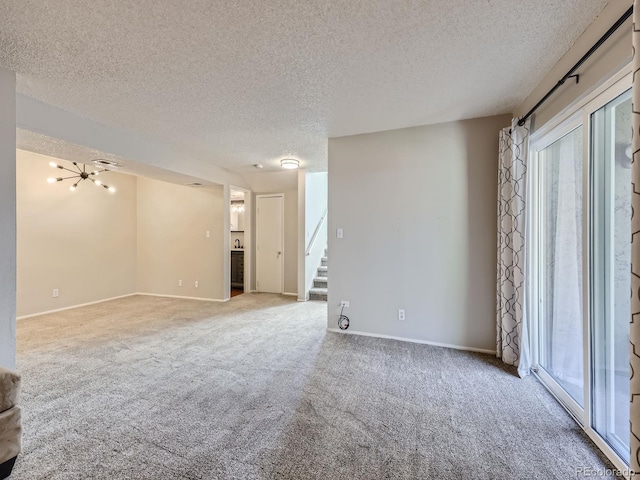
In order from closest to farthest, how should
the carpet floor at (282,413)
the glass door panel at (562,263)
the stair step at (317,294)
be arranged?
the carpet floor at (282,413) → the glass door panel at (562,263) → the stair step at (317,294)

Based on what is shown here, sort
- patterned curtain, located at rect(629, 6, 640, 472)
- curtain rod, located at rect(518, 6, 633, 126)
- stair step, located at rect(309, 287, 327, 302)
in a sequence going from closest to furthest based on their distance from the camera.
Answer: patterned curtain, located at rect(629, 6, 640, 472) < curtain rod, located at rect(518, 6, 633, 126) < stair step, located at rect(309, 287, 327, 302)

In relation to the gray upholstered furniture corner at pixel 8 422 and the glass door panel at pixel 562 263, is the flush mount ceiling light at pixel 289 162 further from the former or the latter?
the gray upholstered furniture corner at pixel 8 422

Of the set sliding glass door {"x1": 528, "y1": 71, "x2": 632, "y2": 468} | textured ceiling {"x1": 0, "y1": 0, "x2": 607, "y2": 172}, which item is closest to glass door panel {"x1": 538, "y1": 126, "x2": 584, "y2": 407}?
sliding glass door {"x1": 528, "y1": 71, "x2": 632, "y2": 468}

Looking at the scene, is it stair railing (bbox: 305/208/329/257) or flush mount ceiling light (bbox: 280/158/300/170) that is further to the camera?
stair railing (bbox: 305/208/329/257)

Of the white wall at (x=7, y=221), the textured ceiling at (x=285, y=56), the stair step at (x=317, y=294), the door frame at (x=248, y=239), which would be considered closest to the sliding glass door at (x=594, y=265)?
the textured ceiling at (x=285, y=56)

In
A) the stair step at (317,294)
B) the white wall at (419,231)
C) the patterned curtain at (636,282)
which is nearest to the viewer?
the patterned curtain at (636,282)

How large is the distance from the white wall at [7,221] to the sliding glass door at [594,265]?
3.94 m

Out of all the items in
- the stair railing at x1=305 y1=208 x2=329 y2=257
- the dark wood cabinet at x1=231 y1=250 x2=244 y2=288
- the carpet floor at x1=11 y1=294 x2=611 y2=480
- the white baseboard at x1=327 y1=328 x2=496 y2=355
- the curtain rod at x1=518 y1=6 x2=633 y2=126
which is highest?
the curtain rod at x1=518 y1=6 x2=633 y2=126

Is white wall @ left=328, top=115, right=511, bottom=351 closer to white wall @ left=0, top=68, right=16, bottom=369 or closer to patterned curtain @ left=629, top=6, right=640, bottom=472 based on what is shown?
patterned curtain @ left=629, top=6, right=640, bottom=472

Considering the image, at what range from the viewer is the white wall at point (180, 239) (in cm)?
541

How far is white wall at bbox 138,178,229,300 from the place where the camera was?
541 centimetres

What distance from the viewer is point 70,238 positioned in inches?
188

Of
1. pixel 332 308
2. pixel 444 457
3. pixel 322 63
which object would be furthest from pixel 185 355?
pixel 322 63

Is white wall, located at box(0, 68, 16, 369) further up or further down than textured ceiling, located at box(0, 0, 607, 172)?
further down
